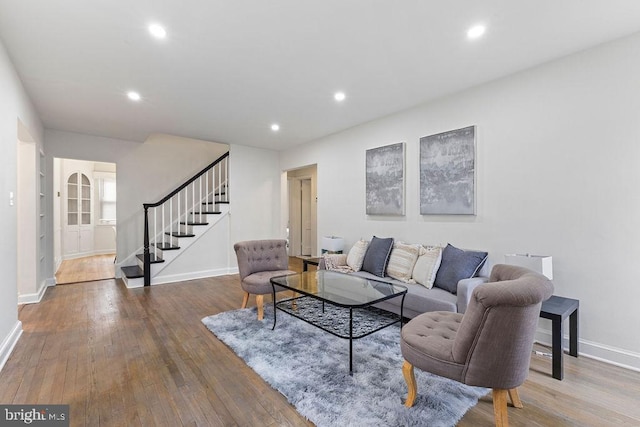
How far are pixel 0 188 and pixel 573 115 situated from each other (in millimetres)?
5005

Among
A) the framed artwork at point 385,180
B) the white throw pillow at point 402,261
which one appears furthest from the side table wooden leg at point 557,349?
the framed artwork at point 385,180

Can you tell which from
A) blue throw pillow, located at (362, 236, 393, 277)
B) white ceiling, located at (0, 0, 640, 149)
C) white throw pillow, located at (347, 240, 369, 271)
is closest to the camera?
white ceiling, located at (0, 0, 640, 149)

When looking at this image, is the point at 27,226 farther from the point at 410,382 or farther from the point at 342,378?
the point at 410,382

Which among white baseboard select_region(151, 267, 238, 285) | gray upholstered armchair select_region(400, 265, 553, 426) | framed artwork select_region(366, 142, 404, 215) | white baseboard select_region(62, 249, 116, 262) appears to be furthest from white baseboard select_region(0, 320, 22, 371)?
white baseboard select_region(62, 249, 116, 262)

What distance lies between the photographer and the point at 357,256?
4.03 m

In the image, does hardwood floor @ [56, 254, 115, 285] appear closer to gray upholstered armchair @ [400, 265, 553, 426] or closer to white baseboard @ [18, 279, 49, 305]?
white baseboard @ [18, 279, 49, 305]

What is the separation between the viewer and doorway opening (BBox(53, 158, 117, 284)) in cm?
706

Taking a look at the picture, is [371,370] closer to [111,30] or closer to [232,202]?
[111,30]

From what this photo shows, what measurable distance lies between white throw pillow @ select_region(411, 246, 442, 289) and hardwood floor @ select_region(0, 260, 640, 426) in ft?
3.51

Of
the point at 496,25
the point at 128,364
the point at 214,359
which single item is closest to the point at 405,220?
the point at 496,25

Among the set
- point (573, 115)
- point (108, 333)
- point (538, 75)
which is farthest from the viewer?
point (108, 333)

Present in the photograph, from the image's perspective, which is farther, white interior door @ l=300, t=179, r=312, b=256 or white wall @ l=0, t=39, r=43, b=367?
white interior door @ l=300, t=179, r=312, b=256

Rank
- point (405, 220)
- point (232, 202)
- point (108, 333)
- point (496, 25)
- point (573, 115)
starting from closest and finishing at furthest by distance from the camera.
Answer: point (496, 25) < point (573, 115) < point (108, 333) < point (405, 220) < point (232, 202)

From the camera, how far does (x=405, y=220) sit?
13.3 feet
